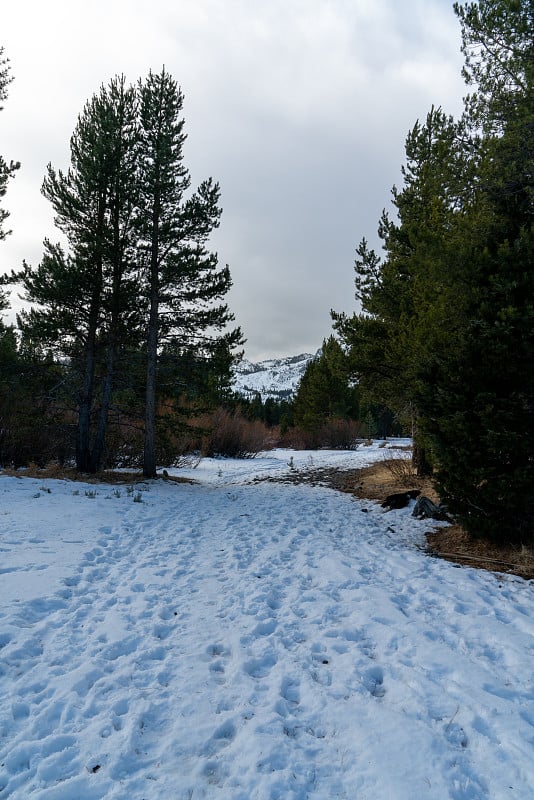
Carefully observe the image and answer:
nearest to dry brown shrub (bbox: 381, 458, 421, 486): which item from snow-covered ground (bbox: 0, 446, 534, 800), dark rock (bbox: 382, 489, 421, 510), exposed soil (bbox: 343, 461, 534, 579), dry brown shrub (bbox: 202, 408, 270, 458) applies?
dark rock (bbox: 382, 489, 421, 510)

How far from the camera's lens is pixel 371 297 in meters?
12.4

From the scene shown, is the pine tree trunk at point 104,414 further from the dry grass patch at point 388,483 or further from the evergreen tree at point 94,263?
the dry grass patch at point 388,483

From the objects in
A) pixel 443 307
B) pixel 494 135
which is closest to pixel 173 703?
pixel 443 307

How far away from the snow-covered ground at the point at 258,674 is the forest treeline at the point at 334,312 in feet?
8.20

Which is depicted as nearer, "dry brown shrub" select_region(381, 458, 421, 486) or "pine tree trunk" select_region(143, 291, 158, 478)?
"dry brown shrub" select_region(381, 458, 421, 486)

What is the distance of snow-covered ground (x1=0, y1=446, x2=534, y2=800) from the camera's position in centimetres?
215

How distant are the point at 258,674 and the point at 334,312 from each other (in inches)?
450

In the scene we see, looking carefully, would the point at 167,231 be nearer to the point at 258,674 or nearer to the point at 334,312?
the point at 334,312

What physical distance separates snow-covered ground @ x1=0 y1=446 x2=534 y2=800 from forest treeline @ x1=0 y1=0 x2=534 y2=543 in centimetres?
250

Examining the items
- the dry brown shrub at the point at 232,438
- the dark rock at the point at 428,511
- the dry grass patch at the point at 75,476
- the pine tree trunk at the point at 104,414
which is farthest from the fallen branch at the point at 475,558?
the dry brown shrub at the point at 232,438

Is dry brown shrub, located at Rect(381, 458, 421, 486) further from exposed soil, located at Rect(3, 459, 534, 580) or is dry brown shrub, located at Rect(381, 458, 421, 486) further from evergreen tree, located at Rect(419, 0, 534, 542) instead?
evergreen tree, located at Rect(419, 0, 534, 542)

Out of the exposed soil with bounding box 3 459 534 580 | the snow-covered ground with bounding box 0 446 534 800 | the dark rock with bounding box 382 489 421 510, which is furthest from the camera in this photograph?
the dark rock with bounding box 382 489 421 510

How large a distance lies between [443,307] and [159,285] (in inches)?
387

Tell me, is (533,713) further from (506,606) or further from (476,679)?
(506,606)
